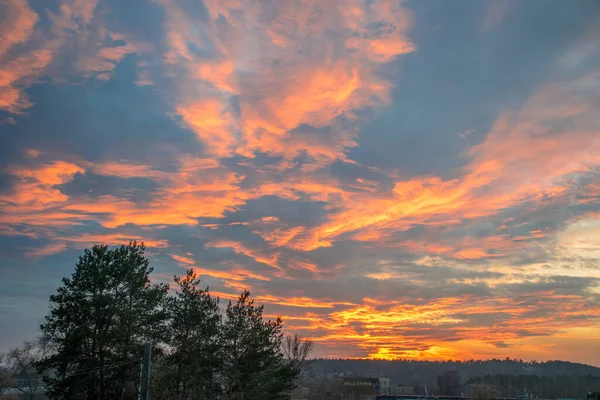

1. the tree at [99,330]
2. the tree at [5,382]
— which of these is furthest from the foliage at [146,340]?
the tree at [5,382]

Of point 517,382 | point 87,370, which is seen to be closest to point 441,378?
point 517,382

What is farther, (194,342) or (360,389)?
(360,389)

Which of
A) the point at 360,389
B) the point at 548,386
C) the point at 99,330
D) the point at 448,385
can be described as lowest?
the point at 360,389

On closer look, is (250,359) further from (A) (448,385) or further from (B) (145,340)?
(A) (448,385)

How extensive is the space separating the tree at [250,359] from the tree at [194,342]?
1085mm

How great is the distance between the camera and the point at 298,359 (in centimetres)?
6322

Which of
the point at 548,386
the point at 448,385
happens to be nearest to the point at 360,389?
the point at 448,385

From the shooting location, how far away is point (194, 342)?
136 ft

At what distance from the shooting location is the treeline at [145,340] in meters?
36.8

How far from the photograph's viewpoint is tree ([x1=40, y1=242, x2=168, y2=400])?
36.5 m

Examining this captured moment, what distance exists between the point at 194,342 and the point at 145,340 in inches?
167

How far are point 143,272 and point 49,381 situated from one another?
1072 centimetres

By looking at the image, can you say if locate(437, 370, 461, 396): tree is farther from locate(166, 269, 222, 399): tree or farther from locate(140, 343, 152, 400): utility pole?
locate(140, 343, 152, 400): utility pole

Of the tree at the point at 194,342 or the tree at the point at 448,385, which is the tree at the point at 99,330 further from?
the tree at the point at 448,385
